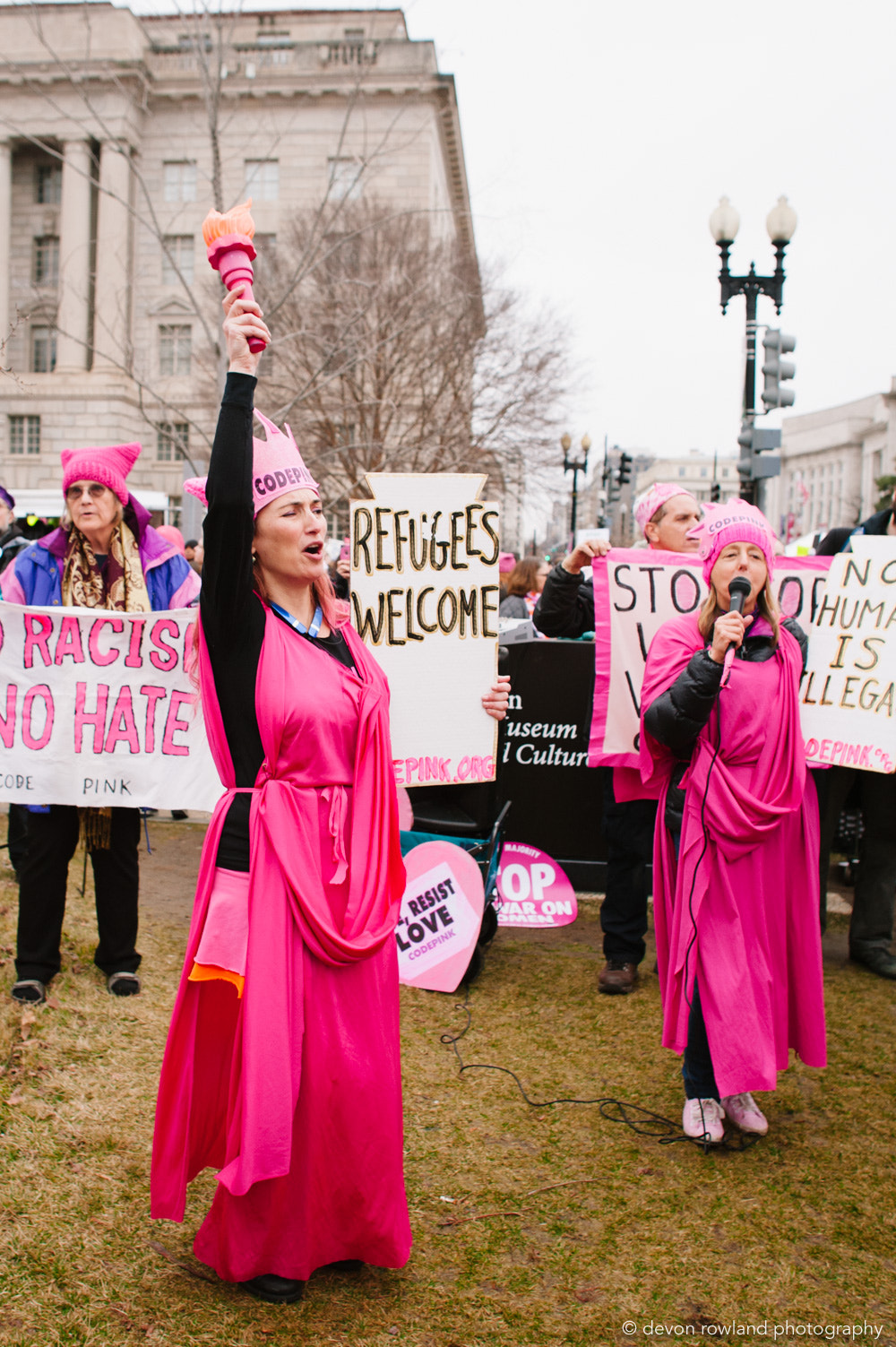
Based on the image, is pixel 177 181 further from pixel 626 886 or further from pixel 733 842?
pixel 733 842

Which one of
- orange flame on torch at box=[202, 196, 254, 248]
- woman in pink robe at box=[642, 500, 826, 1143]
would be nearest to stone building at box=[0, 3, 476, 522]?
woman in pink robe at box=[642, 500, 826, 1143]

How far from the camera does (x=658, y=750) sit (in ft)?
11.6

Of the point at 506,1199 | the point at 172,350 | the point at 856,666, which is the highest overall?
the point at 172,350

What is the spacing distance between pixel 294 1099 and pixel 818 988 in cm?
189

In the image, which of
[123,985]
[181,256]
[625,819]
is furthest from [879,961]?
[181,256]

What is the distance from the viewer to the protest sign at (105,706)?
4.40m

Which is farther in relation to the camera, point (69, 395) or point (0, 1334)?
point (69, 395)

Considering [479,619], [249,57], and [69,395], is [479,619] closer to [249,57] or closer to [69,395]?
[249,57]

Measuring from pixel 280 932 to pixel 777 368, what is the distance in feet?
42.6

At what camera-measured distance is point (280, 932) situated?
7.70 ft

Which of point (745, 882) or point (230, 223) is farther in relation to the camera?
point (745, 882)

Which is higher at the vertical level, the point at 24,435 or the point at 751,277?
the point at 24,435

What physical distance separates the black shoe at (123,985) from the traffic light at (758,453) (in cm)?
1160

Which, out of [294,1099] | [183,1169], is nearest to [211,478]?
[294,1099]
